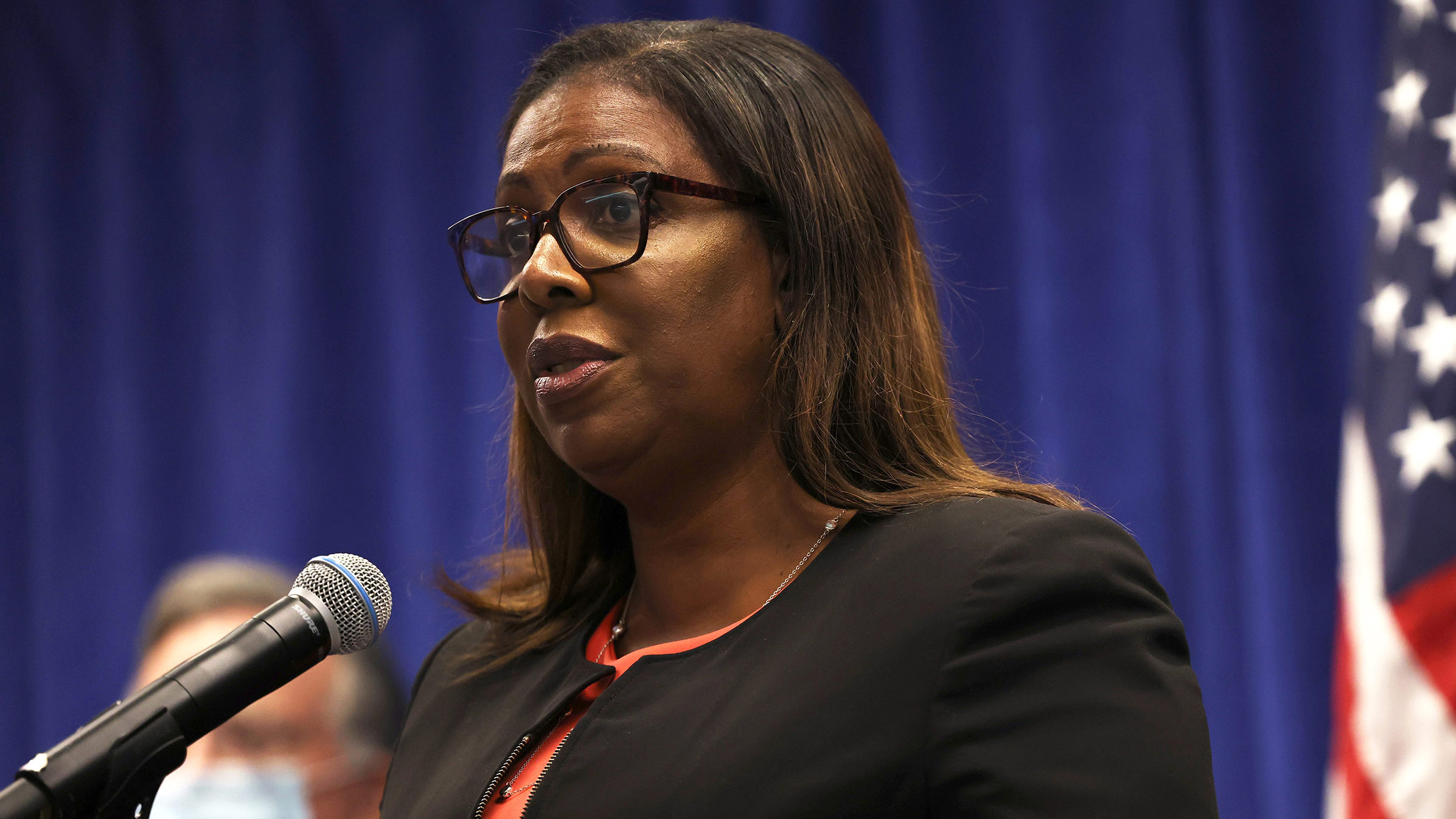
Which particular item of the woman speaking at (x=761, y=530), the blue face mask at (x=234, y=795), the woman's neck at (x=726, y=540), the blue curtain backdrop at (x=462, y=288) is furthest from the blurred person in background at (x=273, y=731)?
the woman's neck at (x=726, y=540)

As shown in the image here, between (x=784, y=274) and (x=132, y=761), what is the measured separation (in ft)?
2.36

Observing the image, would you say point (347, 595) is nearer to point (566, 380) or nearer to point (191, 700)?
point (191, 700)

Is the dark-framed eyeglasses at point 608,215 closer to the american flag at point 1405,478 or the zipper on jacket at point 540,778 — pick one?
the zipper on jacket at point 540,778

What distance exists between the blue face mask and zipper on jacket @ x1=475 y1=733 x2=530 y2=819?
118 centimetres

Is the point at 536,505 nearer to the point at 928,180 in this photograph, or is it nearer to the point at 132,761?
the point at 132,761

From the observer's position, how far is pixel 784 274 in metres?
1.26

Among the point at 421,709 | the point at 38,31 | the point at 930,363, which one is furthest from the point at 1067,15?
the point at 38,31

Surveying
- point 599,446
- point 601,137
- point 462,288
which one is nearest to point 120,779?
point 599,446

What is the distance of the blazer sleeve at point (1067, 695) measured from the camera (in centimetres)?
91

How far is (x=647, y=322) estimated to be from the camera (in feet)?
3.92

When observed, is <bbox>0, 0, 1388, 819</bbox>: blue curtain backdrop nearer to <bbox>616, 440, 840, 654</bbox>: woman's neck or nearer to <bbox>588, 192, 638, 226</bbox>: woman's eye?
<bbox>616, 440, 840, 654</bbox>: woman's neck

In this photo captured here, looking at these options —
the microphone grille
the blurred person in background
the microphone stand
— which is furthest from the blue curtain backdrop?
the microphone stand

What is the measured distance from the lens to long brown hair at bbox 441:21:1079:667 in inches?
48.0

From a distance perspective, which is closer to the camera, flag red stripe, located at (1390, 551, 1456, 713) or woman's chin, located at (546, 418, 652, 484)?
woman's chin, located at (546, 418, 652, 484)
